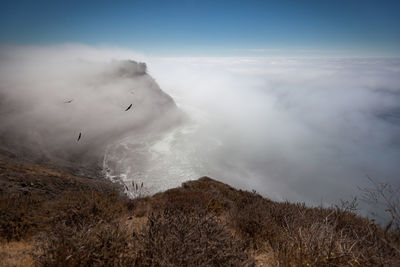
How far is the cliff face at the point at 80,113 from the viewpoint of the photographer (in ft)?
191

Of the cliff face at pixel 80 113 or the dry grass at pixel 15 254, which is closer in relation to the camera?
the dry grass at pixel 15 254

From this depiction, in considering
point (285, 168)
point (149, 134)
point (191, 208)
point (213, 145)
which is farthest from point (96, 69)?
point (191, 208)

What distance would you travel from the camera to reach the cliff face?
58312 millimetres

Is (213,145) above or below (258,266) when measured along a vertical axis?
below

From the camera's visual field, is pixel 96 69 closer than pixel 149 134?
No

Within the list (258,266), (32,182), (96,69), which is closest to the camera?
(258,266)

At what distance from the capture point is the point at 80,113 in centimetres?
9238

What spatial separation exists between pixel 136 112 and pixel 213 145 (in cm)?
5012

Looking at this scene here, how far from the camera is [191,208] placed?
4641 mm

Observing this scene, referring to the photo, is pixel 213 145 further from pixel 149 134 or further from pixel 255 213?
pixel 255 213

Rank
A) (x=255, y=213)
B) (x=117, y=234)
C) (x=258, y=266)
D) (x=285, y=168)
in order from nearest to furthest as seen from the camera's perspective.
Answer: (x=117, y=234) < (x=258, y=266) < (x=255, y=213) < (x=285, y=168)

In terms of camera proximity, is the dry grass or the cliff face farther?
the cliff face

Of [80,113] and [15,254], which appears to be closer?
[15,254]

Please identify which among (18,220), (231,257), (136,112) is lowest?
(136,112)
